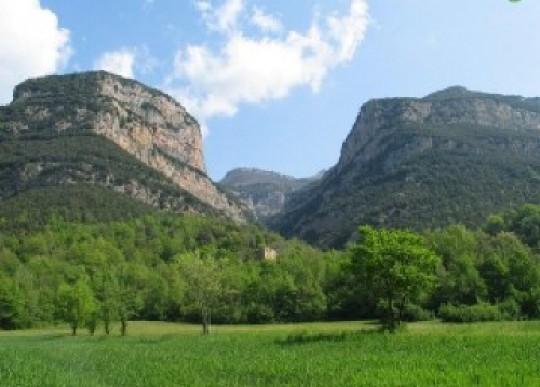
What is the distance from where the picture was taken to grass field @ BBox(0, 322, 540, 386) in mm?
29597

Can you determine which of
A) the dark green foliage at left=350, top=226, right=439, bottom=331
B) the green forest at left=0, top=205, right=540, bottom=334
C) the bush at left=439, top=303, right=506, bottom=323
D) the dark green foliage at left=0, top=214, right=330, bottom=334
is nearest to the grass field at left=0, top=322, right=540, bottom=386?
the dark green foliage at left=350, top=226, right=439, bottom=331

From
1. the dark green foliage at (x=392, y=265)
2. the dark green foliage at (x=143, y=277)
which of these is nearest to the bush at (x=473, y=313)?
the dark green foliage at (x=143, y=277)

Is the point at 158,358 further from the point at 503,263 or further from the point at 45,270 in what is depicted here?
the point at 45,270

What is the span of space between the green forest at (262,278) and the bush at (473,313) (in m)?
0.16

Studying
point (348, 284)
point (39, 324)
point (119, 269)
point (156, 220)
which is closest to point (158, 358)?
point (348, 284)

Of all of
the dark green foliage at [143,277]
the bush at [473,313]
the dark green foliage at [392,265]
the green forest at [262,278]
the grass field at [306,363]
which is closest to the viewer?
the grass field at [306,363]

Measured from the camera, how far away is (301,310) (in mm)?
109062

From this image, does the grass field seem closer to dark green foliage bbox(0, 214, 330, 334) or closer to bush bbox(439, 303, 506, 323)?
bush bbox(439, 303, 506, 323)

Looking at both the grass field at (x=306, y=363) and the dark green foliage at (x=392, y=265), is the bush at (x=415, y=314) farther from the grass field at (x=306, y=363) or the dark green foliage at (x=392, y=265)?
the grass field at (x=306, y=363)

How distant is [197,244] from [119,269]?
4500cm

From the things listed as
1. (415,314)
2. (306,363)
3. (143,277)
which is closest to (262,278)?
(143,277)

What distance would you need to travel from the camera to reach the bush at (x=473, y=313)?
3354 inches

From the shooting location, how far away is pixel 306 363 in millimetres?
37094

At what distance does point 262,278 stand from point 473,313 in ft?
145
